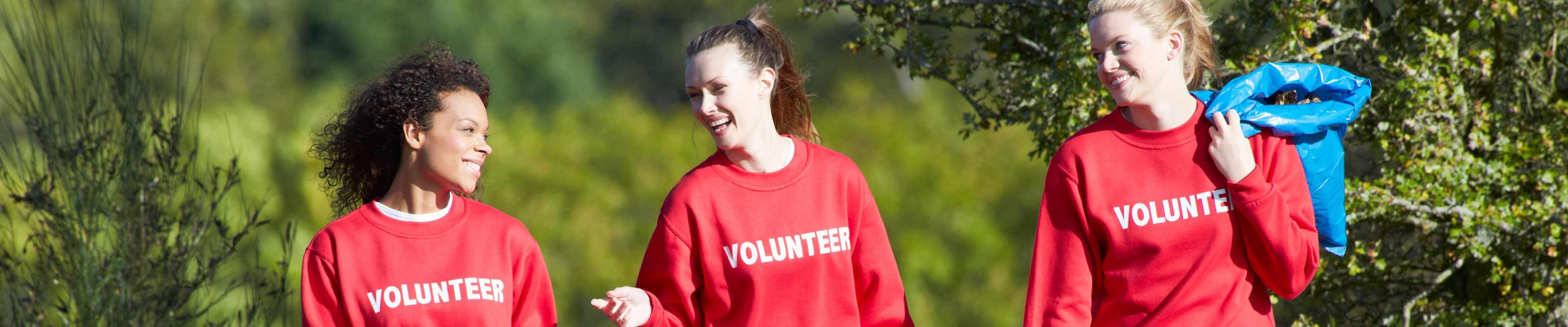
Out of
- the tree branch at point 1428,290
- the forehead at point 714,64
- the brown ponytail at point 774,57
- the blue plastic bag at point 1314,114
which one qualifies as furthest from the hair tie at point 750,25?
the tree branch at point 1428,290

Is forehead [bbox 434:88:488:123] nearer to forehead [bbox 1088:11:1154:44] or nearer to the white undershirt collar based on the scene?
the white undershirt collar

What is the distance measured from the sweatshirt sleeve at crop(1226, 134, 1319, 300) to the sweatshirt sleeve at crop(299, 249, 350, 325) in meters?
1.89

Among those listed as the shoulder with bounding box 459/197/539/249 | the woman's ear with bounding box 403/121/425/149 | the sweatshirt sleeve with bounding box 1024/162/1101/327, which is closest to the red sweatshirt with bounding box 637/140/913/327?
the shoulder with bounding box 459/197/539/249

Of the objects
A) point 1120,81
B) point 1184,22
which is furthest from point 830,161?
point 1184,22

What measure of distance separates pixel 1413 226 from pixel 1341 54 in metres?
0.55

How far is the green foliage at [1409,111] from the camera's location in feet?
12.8

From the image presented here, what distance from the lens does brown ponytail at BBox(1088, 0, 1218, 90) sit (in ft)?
9.59

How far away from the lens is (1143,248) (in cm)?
292

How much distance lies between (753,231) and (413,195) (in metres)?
0.77

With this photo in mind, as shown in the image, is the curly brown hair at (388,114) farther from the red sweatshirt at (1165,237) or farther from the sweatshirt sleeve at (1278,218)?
the sweatshirt sleeve at (1278,218)

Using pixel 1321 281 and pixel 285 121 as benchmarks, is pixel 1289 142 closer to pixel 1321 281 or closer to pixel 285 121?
pixel 1321 281

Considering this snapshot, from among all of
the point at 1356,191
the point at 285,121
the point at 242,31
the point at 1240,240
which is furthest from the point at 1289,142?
the point at 242,31

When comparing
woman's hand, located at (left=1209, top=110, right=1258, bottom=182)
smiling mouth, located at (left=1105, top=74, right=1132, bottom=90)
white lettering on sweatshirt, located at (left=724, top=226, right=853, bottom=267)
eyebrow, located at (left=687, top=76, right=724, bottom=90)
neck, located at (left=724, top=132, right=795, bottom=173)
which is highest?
eyebrow, located at (left=687, top=76, right=724, bottom=90)

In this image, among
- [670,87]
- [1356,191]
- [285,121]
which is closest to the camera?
[1356,191]
